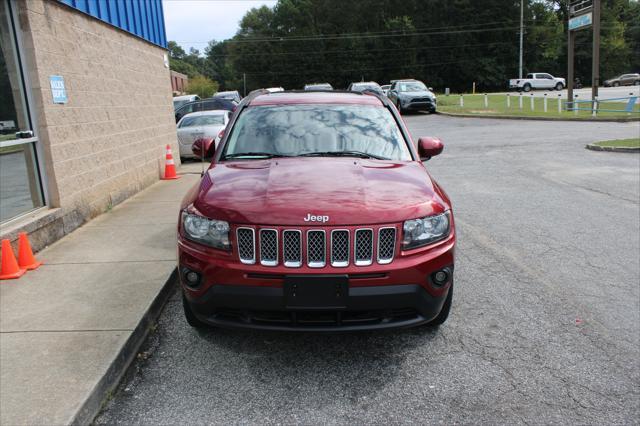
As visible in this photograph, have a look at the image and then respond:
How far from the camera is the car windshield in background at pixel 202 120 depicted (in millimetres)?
14906

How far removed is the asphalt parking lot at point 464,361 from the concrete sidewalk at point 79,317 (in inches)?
7.4

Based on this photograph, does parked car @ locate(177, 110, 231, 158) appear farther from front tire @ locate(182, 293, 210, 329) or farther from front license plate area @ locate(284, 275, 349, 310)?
front license plate area @ locate(284, 275, 349, 310)

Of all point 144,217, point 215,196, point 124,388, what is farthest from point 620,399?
point 144,217

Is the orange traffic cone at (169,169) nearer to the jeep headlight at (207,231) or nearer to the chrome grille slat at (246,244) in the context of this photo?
the jeep headlight at (207,231)

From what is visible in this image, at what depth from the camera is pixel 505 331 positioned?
3912 mm

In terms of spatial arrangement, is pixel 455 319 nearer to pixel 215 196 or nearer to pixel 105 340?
pixel 215 196

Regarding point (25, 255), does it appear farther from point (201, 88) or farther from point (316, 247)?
point (201, 88)

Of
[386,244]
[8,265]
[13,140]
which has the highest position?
[13,140]

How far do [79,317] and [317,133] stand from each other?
2424 mm

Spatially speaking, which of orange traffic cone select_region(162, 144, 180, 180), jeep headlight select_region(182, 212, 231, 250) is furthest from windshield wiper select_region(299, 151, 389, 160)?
orange traffic cone select_region(162, 144, 180, 180)

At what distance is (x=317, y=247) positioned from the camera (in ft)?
10.3

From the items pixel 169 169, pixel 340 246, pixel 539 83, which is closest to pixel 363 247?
pixel 340 246

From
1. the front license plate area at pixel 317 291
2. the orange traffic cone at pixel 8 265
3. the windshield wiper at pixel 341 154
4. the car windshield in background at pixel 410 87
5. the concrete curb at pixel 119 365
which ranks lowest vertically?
the concrete curb at pixel 119 365

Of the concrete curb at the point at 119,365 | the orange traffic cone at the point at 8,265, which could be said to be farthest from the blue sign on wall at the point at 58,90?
the concrete curb at the point at 119,365
